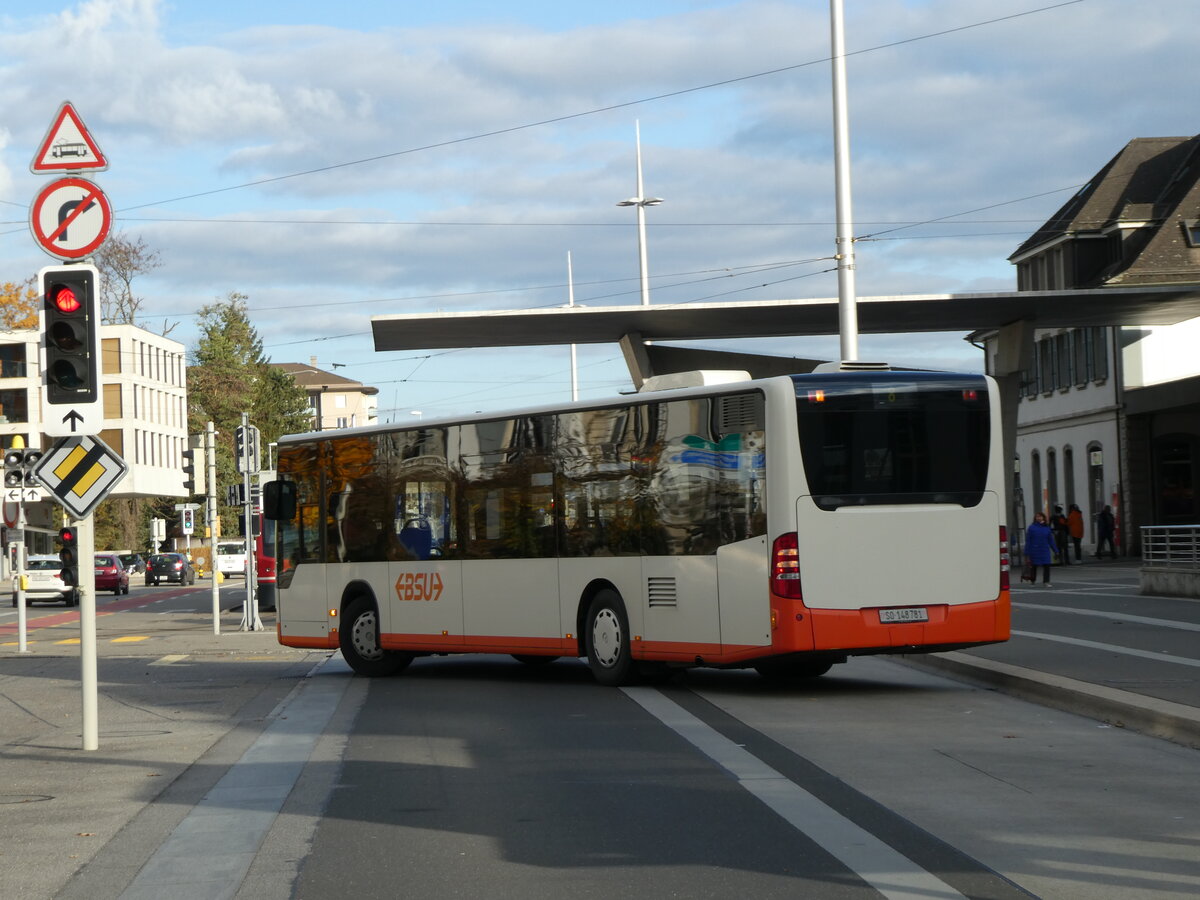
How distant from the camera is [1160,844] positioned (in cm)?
807

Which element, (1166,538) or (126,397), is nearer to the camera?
(1166,538)

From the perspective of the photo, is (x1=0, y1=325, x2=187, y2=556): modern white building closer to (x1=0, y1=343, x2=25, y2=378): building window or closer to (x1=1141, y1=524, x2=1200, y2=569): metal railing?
(x1=0, y1=343, x2=25, y2=378): building window

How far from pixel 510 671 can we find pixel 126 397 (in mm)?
92667

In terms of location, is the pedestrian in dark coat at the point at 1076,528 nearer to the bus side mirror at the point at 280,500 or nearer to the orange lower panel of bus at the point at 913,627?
the bus side mirror at the point at 280,500

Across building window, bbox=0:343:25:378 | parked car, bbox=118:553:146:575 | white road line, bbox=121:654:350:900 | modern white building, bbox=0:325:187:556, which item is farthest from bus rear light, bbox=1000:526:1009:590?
building window, bbox=0:343:25:378

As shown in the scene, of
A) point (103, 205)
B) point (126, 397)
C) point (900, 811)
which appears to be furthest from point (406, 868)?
point (126, 397)

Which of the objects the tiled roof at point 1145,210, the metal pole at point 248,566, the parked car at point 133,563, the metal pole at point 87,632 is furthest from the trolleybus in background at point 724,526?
the parked car at point 133,563

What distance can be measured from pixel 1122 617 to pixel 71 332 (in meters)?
17.6

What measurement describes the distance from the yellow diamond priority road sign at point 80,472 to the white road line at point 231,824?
6.79 feet

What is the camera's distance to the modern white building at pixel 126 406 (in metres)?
104

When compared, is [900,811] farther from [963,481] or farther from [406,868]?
[963,481]

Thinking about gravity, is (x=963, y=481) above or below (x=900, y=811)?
above

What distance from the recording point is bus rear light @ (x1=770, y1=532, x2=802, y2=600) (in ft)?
50.3

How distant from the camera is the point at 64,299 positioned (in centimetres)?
1264
